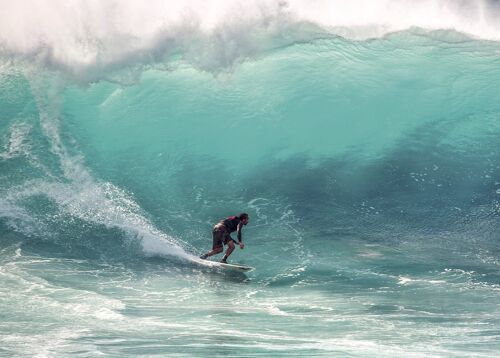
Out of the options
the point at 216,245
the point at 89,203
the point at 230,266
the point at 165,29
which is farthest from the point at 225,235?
the point at 165,29

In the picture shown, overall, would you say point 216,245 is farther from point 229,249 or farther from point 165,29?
point 165,29

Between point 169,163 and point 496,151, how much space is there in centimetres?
757

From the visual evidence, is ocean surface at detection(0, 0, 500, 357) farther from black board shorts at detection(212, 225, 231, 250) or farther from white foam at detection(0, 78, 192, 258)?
black board shorts at detection(212, 225, 231, 250)

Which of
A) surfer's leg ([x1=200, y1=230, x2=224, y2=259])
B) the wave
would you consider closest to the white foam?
surfer's leg ([x1=200, y1=230, x2=224, y2=259])

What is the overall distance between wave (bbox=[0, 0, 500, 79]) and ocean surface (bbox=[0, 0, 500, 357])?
0.05 m

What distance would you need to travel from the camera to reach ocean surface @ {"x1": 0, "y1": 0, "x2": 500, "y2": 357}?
1021 centimetres

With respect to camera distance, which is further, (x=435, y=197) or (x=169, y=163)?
(x=169, y=163)

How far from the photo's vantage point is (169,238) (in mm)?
14852

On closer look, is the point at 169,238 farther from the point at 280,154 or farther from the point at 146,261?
the point at 280,154

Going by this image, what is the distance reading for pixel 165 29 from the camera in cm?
2091

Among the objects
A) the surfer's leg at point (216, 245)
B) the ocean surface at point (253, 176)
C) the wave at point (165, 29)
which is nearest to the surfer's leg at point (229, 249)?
the surfer's leg at point (216, 245)

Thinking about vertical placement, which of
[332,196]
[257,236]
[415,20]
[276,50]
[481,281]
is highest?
[415,20]

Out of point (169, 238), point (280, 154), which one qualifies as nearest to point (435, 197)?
point (280, 154)

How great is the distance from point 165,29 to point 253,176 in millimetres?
6065
